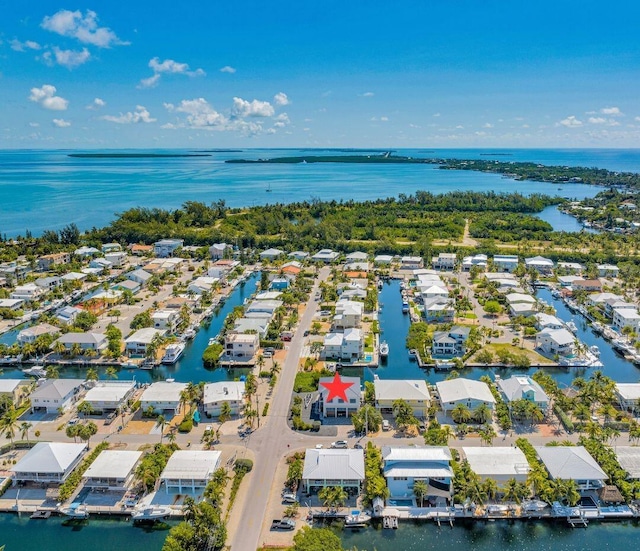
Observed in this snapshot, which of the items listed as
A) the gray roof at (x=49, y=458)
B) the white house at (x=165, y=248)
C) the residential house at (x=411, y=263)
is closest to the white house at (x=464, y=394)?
the gray roof at (x=49, y=458)

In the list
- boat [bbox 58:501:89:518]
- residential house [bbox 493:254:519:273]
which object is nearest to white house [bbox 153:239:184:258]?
residential house [bbox 493:254:519:273]

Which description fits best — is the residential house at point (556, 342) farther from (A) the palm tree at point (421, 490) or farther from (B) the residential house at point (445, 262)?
(B) the residential house at point (445, 262)

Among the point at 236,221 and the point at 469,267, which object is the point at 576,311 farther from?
the point at 236,221

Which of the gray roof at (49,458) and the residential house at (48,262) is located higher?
the gray roof at (49,458)

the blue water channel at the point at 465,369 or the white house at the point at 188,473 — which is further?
the blue water channel at the point at 465,369

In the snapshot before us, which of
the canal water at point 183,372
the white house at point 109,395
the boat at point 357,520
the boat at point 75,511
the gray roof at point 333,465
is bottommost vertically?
the canal water at point 183,372

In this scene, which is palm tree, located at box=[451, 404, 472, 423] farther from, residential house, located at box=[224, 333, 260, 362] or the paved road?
residential house, located at box=[224, 333, 260, 362]

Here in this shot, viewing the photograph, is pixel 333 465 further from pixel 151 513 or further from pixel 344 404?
pixel 151 513
